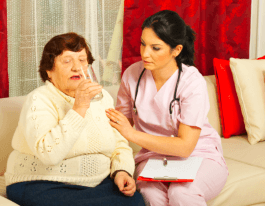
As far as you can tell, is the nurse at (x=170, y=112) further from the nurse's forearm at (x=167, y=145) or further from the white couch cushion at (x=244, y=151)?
the white couch cushion at (x=244, y=151)

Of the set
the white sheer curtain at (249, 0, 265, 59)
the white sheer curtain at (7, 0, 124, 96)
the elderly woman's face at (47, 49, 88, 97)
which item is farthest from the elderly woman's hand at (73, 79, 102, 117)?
the white sheer curtain at (249, 0, 265, 59)

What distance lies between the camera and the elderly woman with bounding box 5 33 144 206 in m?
1.26

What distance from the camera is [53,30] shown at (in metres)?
2.16

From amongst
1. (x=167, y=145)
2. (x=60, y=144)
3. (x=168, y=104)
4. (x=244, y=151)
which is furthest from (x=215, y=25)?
(x=60, y=144)

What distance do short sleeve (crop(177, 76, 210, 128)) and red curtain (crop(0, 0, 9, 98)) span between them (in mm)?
993

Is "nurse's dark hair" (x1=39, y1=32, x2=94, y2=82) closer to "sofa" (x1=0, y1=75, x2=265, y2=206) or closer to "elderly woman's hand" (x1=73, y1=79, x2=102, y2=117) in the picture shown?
"elderly woman's hand" (x1=73, y1=79, x2=102, y2=117)

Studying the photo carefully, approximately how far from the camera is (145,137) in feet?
4.94

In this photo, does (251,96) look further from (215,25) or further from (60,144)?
(60,144)

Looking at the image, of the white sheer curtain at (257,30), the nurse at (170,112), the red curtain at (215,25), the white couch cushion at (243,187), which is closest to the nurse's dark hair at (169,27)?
the nurse at (170,112)

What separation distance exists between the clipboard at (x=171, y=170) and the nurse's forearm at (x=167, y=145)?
0.05 m

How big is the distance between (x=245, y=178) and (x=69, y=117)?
1.00m

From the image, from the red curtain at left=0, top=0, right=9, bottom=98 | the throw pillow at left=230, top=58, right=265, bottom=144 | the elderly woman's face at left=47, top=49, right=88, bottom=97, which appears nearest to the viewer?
the elderly woman's face at left=47, top=49, right=88, bottom=97

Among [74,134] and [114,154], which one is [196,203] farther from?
[74,134]

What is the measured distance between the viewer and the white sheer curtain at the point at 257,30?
10.5ft
